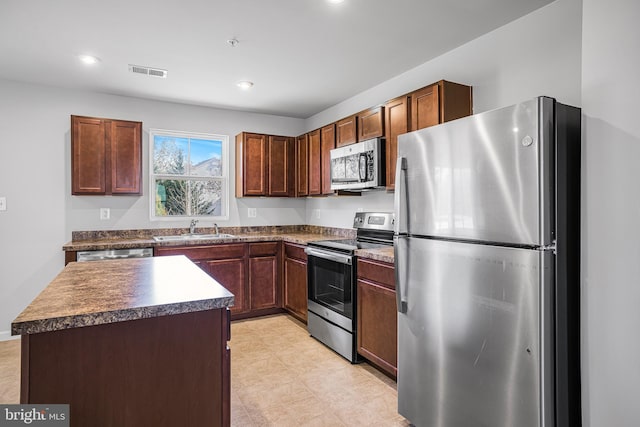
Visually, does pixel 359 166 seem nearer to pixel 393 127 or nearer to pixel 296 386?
pixel 393 127

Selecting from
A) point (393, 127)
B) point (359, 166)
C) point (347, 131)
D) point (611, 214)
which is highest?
point (347, 131)

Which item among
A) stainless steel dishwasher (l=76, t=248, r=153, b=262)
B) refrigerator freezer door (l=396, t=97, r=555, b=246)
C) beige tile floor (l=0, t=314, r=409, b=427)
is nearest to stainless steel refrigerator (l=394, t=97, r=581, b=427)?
refrigerator freezer door (l=396, t=97, r=555, b=246)

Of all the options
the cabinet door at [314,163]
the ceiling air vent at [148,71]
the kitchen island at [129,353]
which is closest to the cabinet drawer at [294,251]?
the cabinet door at [314,163]

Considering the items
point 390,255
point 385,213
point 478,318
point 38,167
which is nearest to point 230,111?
point 38,167

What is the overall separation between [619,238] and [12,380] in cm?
387

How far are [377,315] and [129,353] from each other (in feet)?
5.85

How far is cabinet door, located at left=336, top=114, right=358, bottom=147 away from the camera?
11.4 ft

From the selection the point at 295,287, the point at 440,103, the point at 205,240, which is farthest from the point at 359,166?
the point at 205,240

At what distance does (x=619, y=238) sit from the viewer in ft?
4.97

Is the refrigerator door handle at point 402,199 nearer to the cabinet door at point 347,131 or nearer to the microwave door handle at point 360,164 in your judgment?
the microwave door handle at point 360,164

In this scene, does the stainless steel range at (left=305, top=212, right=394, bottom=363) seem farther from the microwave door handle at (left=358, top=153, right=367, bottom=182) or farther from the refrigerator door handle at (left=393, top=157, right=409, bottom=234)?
the refrigerator door handle at (left=393, top=157, right=409, bottom=234)

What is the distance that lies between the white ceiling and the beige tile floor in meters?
2.50

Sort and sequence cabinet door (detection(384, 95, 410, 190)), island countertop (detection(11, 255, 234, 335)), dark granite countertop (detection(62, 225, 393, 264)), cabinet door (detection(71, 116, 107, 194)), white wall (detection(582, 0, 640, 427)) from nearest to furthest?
island countertop (detection(11, 255, 234, 335)), white wall (detection(582, 0, 640, 427)), cabinet door (detection(384, 95, 410, 190)), dark granite countertop (detection(62, 225, 393, 264)), cabinet door (detection(71, 116, 107, 194))

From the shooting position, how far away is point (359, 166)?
324 centimetres
